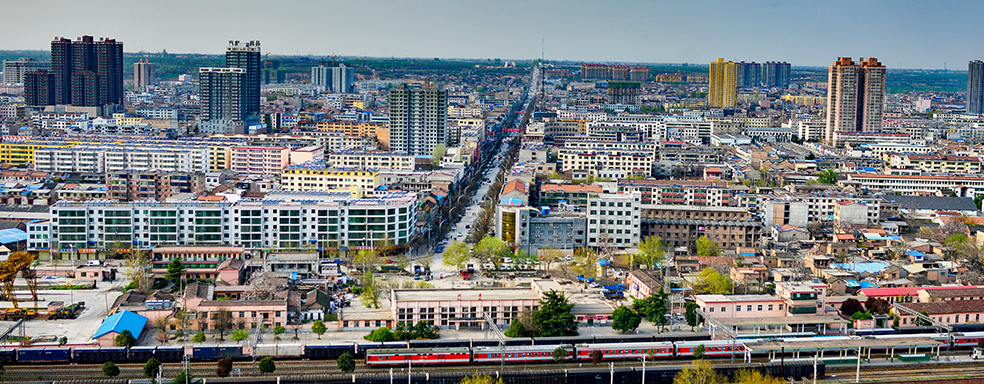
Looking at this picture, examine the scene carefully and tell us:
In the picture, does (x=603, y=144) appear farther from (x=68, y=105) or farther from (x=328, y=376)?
(x=68, y=105)

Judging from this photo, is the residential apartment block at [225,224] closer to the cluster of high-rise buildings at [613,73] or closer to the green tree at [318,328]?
the green tree at [318,328]

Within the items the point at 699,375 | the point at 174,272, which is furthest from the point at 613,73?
the point at 699,375

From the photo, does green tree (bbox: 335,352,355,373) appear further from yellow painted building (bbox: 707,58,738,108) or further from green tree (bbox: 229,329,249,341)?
→ yellow painted building (bbox: 707,58,738,108)

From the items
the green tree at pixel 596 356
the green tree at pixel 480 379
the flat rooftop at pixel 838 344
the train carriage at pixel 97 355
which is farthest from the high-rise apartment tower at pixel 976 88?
the train carriage at pixel 97 355

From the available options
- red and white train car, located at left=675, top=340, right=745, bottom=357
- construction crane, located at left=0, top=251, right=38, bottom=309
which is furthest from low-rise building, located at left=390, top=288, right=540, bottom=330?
construction crane, located at left=0, top=251, right=38, bottom=309

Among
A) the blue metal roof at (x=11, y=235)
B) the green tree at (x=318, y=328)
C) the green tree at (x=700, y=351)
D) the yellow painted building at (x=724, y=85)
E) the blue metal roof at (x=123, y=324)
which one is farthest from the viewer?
the yellow painted building at (x=724, y=85)

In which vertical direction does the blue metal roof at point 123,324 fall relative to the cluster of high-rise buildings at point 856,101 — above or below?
below

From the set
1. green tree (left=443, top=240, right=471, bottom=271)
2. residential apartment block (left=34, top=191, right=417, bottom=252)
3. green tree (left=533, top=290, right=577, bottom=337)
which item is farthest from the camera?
residential apartment block (left=34, top=191, right=417, bottom=252)
